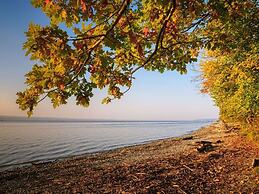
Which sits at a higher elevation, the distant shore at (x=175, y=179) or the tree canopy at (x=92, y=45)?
the tree canopy at (x=92, y=45)

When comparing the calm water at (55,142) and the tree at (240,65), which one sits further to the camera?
the calm water at (55,142)

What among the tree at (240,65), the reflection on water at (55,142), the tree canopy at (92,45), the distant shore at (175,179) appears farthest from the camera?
the reflection on water at (55,142)

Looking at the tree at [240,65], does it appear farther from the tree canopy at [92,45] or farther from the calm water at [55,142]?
the calm water at [55,142]

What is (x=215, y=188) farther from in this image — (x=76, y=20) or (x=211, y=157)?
(x=76, y=20)

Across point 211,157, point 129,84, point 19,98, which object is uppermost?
point 129,84

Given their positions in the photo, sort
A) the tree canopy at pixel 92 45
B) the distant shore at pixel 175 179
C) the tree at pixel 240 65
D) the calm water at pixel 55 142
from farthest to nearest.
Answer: the calm water at pixel 55 142 < the tree at pixel 240 65 < the distant shore at pixel 175 179 < the tree canopy at pixel 92 45

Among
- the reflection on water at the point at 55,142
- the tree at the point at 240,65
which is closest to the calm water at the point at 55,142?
the reflection on water at the point at 55,142

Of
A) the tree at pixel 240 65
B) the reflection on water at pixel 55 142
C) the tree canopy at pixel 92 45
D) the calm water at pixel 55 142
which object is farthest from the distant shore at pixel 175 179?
the reflection on water at pixel 55 142

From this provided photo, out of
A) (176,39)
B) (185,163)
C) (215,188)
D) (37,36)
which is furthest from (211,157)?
(37,36)

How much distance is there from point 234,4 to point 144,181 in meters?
6.85

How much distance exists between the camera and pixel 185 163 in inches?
492

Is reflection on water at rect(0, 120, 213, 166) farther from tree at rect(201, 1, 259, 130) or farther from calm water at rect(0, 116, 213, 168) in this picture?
tree at rect(201, 1, 259, 130)

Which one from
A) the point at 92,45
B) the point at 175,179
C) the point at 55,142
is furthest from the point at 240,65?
the point at 55,142

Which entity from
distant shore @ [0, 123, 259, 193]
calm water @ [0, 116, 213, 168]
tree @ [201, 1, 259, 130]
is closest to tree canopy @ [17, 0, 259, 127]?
tree @ [201, 1, 259, 130]
